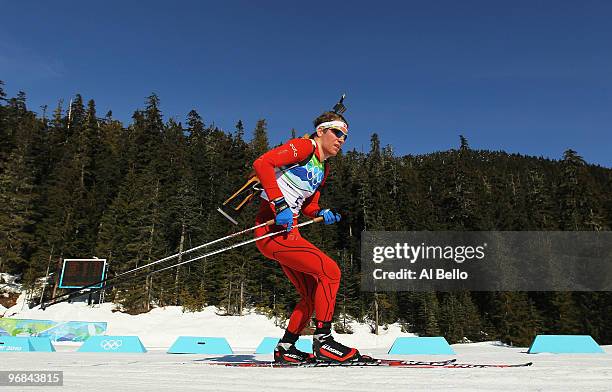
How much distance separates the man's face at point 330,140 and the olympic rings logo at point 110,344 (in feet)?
21.6

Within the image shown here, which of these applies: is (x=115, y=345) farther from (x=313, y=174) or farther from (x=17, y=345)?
(x=313, y=174)

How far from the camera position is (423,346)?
741 centimetres

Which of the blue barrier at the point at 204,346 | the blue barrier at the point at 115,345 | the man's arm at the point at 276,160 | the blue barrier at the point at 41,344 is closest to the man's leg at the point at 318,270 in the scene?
the man's arm at the point at 276,160

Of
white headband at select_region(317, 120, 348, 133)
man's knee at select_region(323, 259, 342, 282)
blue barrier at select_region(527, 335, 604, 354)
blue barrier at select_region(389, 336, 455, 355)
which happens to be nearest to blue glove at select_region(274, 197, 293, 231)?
man's knee at select_region(323, 259, 342, 282)

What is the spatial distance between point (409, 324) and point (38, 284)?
3191cm

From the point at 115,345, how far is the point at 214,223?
1303 inches

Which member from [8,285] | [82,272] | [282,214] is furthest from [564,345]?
[8,285]

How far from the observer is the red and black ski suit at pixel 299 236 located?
12.6 feet

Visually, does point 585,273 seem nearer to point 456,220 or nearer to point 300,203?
point 456,220

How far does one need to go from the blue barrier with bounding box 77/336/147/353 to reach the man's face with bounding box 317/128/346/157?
636 cm

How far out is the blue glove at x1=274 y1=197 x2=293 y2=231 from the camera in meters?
3.69

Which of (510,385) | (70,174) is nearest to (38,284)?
(70,174)

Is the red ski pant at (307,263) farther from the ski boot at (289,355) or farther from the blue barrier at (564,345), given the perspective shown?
the blue barrier at (564,345)

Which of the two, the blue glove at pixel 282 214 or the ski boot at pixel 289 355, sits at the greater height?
the blue glove at pixel 282 214
